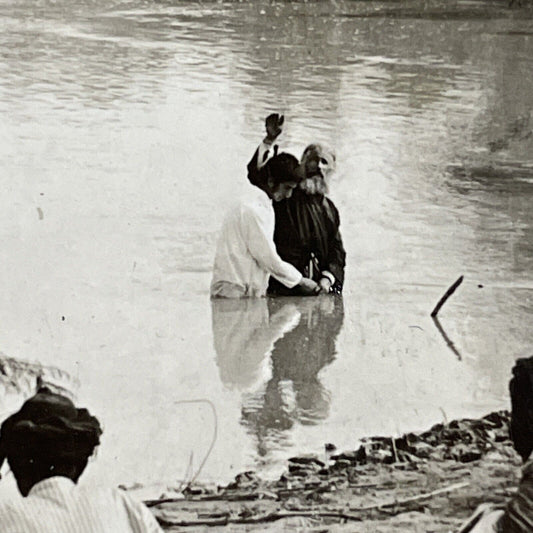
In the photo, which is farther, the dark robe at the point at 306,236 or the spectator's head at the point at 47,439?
the dark robe at the point at 306,236

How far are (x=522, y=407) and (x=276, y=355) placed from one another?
1391 millimetres

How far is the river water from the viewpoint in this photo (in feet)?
22.4

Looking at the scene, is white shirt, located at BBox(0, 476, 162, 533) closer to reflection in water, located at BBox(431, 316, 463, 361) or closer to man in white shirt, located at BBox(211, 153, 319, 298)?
man in white shirt, located at BBox(211, 153, 319, 298)

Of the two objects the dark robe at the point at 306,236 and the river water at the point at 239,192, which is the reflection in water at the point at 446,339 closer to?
the river water at the point at 239,192

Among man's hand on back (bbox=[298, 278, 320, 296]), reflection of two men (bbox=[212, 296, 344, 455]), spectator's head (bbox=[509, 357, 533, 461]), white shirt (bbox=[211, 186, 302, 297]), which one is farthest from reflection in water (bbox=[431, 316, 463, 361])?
white shirt (bbox=[211, 186, 302, 297])

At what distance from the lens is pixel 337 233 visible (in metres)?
7.24

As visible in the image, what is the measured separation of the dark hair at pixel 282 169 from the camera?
719 cm

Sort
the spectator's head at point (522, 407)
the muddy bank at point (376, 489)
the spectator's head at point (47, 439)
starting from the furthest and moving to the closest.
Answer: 1. the spectator's head at point (522, 407)
2. the muddy bank at point (376, 489)
3. the spectator's head at point (47, 439)

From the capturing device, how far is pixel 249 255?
7.14 metres

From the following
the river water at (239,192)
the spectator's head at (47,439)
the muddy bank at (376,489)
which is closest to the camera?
the spectator's head at (47,439)

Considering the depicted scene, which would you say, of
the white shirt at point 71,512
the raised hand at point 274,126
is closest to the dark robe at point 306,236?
the raised hand at point 274,126

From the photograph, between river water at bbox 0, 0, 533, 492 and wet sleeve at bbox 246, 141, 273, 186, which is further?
wet sleeve at bbox 246, 141, 273, 186

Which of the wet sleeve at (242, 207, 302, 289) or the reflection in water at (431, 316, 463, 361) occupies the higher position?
the wet sleeve at (242, 207, 302, 289)

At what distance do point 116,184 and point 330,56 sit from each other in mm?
1455
